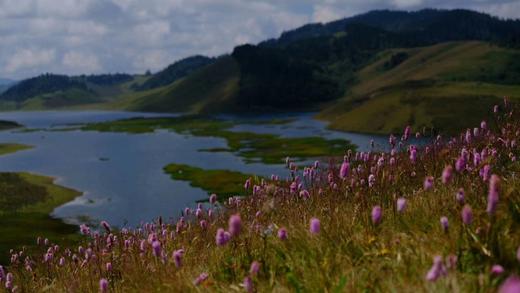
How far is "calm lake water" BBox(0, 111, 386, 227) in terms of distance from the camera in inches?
2579

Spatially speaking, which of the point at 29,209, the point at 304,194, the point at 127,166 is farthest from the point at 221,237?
the point at 127,166

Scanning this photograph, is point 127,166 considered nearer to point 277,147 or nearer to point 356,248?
point 277,147

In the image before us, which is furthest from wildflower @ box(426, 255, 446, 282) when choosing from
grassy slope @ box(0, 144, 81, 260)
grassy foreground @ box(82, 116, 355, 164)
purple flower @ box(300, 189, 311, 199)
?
grassy foreground @ box(82, 116, 355, 164)

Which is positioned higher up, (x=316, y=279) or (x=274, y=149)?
(x=316, y=279)

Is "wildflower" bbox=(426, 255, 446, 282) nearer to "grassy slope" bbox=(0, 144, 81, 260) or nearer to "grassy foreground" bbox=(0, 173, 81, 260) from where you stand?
"grassy slope" bbox=(0, 144, 81, 260)

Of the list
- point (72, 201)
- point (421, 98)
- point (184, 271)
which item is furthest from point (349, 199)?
point (421, 98)

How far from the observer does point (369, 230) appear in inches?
287

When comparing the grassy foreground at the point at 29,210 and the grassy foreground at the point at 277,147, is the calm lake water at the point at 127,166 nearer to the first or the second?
the grassy foreground at the point at 29,210

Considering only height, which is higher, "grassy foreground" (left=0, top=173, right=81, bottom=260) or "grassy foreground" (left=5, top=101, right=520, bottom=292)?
"grassy foreground" (left=5, top=101, right=520, bottom=292)

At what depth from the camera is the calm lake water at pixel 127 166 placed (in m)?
65.5

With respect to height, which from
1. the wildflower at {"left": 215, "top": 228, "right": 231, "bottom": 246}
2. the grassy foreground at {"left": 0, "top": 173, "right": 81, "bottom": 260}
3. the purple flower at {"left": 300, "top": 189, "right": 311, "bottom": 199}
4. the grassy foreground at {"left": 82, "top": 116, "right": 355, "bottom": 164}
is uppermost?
the wildflower at {"left": 215, "top": 228, "right": 231, "bottom": 246}

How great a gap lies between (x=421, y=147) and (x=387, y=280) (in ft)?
29.5

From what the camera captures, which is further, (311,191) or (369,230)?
(311,191)

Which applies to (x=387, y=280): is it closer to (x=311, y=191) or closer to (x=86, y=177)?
(x=311, y=191)
